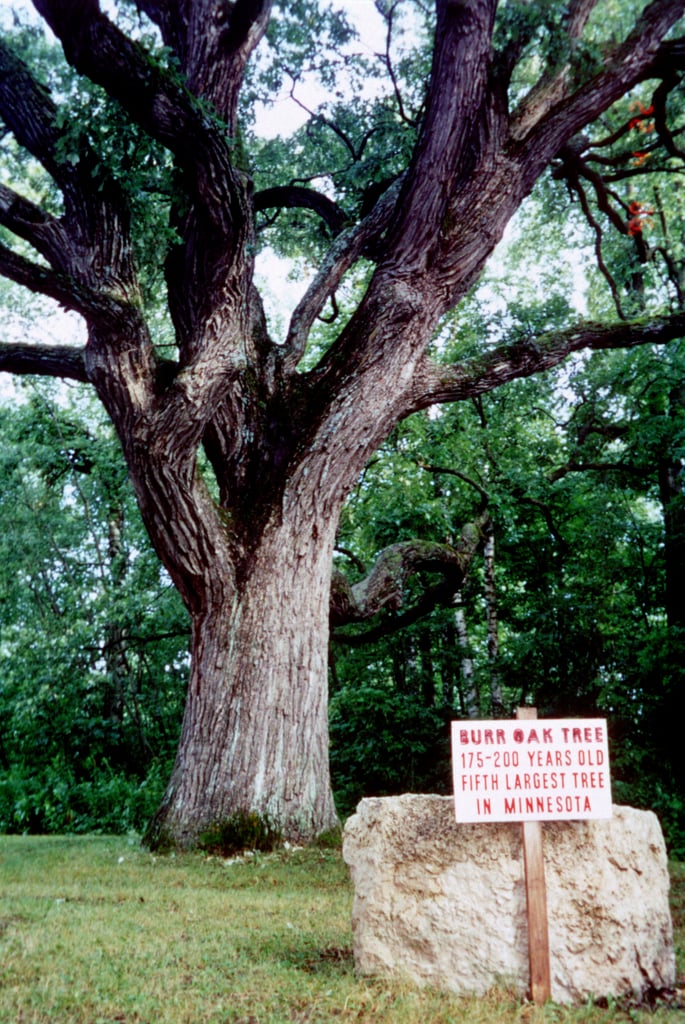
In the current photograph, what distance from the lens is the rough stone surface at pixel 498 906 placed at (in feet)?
13.2

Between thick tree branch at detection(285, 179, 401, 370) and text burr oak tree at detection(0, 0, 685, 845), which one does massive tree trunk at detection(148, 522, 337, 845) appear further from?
thick tree branch at detection(285, 179, 401, 370)

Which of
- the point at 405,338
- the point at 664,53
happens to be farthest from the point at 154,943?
the point at 664,53

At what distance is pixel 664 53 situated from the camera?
935 centimetres

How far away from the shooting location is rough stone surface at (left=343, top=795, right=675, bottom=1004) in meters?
4.04

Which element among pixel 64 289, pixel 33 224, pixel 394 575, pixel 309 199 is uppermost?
pixel 309 199

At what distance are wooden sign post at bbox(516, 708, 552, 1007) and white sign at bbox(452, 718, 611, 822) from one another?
0.15 metres

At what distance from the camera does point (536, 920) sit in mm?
3961

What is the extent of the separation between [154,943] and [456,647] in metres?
11.3

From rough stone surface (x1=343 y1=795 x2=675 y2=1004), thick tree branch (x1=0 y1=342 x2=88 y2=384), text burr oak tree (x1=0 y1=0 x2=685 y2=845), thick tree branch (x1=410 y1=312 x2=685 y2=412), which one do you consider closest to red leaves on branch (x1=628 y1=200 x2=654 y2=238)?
text burr oak tree (x1=0 y1=0 x2=685 y2=845)

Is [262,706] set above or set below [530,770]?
above

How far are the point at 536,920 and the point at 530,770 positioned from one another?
662 mm

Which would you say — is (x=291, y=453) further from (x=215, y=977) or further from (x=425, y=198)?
(x=215, y=977)

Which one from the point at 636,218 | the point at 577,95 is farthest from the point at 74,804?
the point at 577,95

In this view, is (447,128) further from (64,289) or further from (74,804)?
(74,804)
